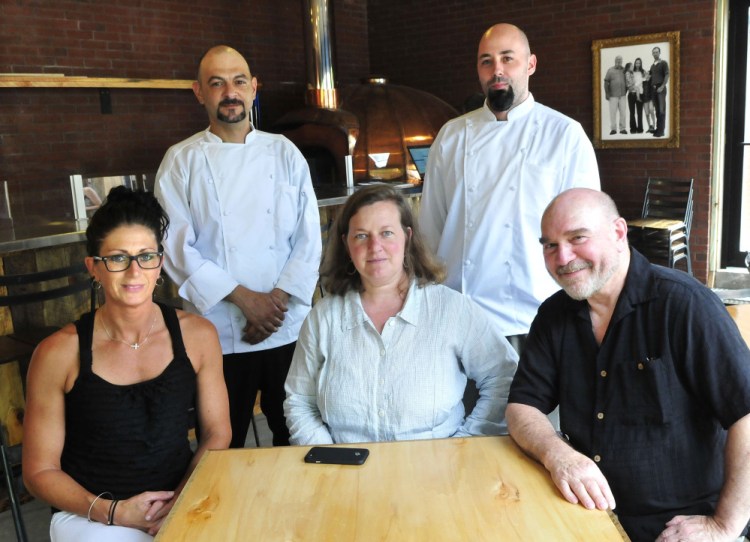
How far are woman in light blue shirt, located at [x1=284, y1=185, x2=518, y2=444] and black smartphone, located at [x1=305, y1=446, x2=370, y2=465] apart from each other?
0.25 metres

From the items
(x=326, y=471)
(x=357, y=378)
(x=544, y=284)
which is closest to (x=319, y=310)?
(x=357, y=378)

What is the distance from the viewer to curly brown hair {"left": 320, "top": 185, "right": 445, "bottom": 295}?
1987mm

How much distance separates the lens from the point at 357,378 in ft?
5.99

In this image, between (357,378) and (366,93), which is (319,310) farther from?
(366,93)

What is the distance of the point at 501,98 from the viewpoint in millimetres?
2426

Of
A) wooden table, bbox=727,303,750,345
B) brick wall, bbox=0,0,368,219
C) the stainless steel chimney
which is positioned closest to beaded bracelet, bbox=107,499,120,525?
wooden table, bbox=727,303,750,345

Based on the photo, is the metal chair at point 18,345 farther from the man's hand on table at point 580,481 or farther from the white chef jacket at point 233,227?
the man's hand on table at point 580,481

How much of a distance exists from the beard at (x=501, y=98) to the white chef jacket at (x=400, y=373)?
32.4 inches

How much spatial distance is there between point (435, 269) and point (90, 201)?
11.3ft

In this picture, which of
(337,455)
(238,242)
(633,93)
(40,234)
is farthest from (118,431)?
(633,93)

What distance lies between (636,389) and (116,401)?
3.89 ft

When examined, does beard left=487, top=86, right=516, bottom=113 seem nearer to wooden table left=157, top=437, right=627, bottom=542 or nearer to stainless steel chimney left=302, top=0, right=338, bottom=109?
wooden table left=157, top=437, right=627, bottom=542

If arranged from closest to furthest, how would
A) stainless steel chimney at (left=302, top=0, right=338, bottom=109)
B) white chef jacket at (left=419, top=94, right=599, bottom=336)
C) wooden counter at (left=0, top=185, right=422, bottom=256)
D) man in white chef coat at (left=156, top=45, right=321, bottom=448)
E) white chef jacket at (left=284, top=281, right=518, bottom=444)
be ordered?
white chef jacket at (left=284, top=281, right=518, bottom=444)
white chef jacket at (left=419, top=94, right=599, bottom=336)
man in white chef coat at (left=156, top=45, right=321, bottom=448)
wooden counter at (left=0, top=185, right=422, bottom=256)
stainless steel chimney at (left=302, top=0, right=338, bottom=109)

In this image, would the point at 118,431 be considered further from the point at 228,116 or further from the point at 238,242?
the point at 228,116
